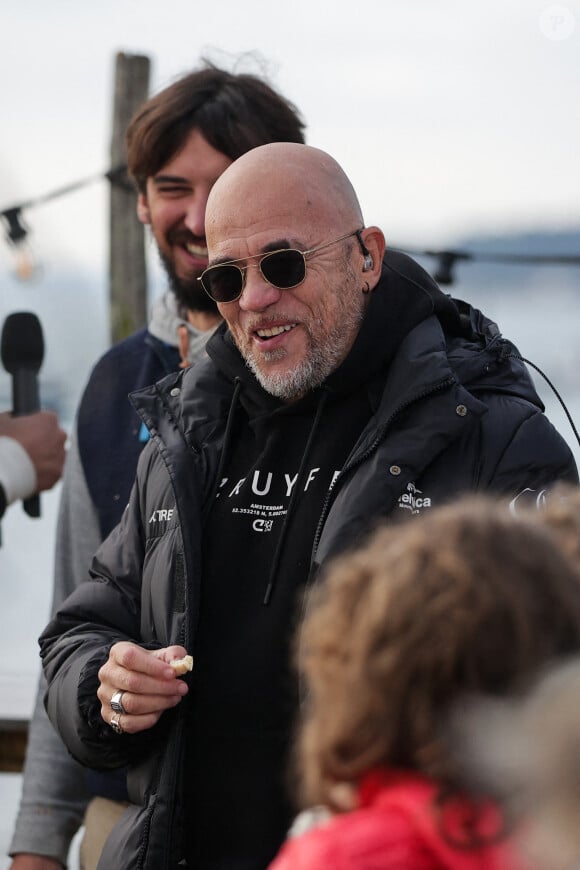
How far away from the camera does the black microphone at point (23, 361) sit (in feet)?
13.2

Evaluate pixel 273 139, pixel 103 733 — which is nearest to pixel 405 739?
pixel 103 733

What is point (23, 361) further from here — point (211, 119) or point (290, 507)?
point (290, 507)

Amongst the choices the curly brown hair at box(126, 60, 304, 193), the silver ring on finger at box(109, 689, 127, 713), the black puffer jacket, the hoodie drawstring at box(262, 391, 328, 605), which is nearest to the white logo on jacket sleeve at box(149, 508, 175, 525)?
the black puffer jacket

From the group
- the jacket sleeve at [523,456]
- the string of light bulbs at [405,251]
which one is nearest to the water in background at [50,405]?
the string of light bulbs at [405,251]

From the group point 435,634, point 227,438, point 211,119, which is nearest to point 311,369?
point 227,438

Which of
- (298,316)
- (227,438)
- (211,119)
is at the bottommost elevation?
(227,438)

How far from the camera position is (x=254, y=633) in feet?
6.74

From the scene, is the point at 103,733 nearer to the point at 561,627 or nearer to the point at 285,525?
the point at 285,525

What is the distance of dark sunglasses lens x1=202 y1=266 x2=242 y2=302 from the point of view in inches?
87.7

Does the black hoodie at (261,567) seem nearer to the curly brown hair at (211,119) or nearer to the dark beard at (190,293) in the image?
the dark beard at (190,293)

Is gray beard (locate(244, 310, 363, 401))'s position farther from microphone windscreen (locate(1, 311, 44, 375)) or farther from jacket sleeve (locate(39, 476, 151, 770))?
microphone windscreen (locate(1, 311, 44, 375))

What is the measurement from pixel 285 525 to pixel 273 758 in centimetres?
39

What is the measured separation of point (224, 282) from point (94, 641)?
27.4 inches

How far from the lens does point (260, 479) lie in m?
2.20
